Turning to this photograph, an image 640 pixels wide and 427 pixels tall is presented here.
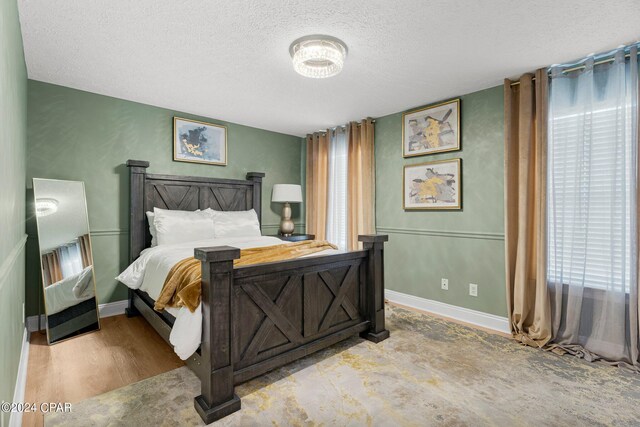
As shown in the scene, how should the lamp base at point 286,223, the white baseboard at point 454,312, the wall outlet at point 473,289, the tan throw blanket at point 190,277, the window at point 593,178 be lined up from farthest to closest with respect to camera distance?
the lamp base at point 286,223 → the wall outlet at point 473,289 → the white baseboard at point 454,312 → the window at point 593,178 → the tan throw blanket at point 190,277

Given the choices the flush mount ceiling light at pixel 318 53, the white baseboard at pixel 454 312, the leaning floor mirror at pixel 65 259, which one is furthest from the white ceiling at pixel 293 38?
the white baseboard at pixel 454 312

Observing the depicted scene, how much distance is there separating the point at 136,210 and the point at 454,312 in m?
3.73

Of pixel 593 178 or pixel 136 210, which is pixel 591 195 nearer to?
pixel 593 178

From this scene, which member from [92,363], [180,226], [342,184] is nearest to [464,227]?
[342,184]

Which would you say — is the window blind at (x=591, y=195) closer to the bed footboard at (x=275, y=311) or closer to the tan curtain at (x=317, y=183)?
the bed footboard at (x=275, y=311)

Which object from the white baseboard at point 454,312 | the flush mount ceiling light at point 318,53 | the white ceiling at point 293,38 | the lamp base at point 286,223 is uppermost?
the white ceiling at point 293,38

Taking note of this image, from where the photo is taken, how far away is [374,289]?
2.83 m

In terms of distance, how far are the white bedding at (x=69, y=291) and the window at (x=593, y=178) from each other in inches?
172

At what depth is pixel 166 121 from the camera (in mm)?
3850

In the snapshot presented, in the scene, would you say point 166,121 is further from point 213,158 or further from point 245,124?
point 245,124

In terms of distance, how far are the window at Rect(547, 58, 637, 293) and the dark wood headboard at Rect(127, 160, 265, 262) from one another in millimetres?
3494

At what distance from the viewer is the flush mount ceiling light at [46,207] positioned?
289cm

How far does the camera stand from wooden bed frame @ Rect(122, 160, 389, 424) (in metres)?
1.83

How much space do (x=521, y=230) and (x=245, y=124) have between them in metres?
3.70
